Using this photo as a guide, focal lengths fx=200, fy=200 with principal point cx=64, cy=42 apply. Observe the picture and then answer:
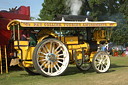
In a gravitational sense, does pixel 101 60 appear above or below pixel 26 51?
below

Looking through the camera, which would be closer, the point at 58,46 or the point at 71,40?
the point at 58,46

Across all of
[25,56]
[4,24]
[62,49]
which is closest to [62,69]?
[62,49]

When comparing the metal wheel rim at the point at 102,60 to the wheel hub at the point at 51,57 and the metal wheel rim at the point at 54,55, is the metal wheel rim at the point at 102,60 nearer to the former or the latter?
the metal wheel rim at the point at 54,55

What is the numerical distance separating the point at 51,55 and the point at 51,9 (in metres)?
A: 20.4

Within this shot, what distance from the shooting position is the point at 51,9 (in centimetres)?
2669

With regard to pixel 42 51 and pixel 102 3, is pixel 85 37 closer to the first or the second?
pixel 42 51

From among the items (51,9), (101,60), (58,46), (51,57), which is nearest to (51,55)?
(51,57)

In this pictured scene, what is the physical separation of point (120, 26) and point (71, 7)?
26.3ft

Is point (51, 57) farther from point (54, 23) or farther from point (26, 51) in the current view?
point (54, 23)

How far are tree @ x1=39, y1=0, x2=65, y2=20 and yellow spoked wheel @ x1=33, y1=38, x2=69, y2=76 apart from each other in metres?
18.7

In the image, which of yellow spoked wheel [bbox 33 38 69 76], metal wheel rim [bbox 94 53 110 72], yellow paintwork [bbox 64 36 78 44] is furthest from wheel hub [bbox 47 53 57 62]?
metal wheel rim [bbox 94 53 110 72]

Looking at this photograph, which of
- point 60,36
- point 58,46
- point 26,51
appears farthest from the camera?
point 60,36

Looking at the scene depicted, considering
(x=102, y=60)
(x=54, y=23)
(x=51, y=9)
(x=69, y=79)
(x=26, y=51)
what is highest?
(x=51, y=9)

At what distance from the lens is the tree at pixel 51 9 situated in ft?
84.7
